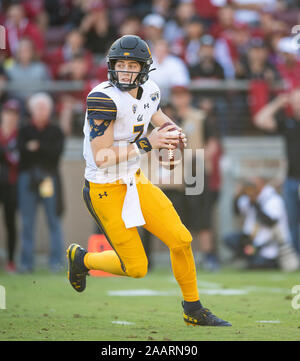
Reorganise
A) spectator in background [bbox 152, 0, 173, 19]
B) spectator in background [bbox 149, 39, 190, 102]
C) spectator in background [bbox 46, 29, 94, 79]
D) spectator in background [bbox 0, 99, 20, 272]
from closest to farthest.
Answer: spectator in background [bbox 0, 99, 20, 272]
spectator in background [bbox 149, 39, 190, 102]
spectator in background [bbox 46, 29, 94, 79]
spectator in background [bbox 152, 0, 173, 19]

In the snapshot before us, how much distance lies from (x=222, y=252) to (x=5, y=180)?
2969 mm

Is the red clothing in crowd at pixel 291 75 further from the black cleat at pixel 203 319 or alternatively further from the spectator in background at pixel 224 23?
the black cleat at pixel 203 319

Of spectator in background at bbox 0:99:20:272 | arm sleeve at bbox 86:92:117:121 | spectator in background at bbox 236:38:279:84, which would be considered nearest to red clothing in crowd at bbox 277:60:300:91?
spectator in background at bbox 236:38:279:84

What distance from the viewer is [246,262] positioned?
9.02 meters

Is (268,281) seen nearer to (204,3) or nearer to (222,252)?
(222,252)

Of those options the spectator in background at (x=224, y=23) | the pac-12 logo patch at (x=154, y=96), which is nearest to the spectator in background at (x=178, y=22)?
the spectator in background at (x=224, y=23)

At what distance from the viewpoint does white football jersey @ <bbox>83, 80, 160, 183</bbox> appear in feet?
A: 15.0

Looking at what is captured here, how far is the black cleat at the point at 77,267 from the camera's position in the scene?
532cm

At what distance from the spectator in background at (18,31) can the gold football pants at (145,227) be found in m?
5.76

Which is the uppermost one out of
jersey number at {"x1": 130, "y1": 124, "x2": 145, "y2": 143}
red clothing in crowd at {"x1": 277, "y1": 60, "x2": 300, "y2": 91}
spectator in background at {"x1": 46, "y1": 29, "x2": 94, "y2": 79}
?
spectator in background at {"x1": 46, "y1": 29, "x2": 94, "y2": 79}

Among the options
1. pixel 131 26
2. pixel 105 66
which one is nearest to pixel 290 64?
pixel 131 26

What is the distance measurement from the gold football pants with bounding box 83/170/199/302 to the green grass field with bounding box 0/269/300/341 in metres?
0.36

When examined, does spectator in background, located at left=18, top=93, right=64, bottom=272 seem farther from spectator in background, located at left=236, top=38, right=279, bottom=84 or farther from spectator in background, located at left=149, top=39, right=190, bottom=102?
spectator in background, located at left=236, top=38, right=279, bottom=84
